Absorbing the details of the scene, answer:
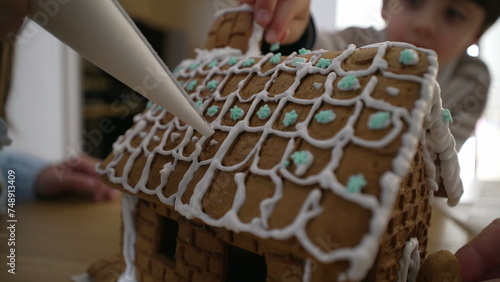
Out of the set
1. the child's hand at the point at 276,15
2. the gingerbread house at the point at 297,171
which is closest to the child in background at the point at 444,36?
the child's hand at the point at 276,15

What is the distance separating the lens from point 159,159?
67 centimetres

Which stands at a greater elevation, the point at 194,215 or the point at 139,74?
the point at 139,74

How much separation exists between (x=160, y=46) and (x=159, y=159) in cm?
183

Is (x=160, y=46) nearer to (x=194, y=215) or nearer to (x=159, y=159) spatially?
(x=159, y=159)

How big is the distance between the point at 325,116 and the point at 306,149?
5cm

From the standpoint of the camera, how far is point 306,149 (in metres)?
0.50

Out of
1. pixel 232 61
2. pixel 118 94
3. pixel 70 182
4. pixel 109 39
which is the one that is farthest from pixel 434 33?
pixel 118 94

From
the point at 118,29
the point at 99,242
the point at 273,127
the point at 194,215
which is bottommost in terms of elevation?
the point at 99,242

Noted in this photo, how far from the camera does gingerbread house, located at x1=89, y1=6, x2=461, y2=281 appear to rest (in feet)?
1.41

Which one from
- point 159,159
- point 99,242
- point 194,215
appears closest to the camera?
point 194,215

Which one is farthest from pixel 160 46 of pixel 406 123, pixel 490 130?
pixel 406 123

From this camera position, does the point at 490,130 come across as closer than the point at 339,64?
No

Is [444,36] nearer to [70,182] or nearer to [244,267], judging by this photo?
[244,267]

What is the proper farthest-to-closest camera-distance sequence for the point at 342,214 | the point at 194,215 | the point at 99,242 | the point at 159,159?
the point at 99,242
the point at 159,159
the point at 194,215
the point at 342,214
